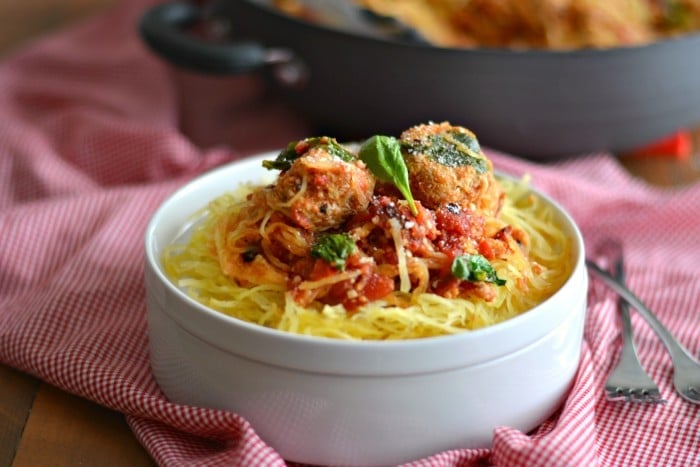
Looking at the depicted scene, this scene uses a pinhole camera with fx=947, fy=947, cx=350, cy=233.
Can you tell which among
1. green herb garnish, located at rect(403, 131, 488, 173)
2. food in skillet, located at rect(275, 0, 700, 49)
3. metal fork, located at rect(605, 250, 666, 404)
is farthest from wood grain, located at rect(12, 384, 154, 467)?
food in skillet, located at rect(275, 0, 700, 49)

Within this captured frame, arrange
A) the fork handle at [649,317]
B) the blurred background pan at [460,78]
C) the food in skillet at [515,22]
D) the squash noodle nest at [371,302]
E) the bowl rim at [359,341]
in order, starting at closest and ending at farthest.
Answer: the bowl rim at [359,341] < the squash noodle nest at [371,302] < the fork handle at [649,317] < the blurred background pan at [460,78] < the food in skillet at [515,22]

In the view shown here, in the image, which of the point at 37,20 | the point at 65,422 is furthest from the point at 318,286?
the point at 37,20

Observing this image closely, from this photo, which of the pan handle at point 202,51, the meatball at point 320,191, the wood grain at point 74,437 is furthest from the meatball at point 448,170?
the pan handle at point 202,51

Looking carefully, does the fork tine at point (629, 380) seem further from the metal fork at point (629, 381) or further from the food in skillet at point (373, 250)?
the food in skillet at point (373, 250)

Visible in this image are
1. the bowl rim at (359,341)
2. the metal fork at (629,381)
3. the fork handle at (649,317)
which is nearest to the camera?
the bowl rim at (359,341)

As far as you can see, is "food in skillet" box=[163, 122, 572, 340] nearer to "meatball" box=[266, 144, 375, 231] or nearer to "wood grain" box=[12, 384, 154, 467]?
"meatball" box=[266, 144, 375, 231]

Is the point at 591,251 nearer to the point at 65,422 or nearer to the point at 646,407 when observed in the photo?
the point at 646,407
